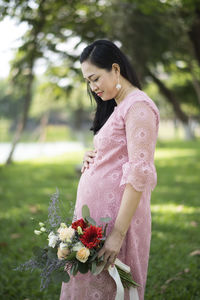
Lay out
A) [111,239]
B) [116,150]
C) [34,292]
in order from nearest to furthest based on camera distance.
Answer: [111,239]
[116,150]
[34,292]

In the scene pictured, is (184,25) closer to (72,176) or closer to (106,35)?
(106,35)

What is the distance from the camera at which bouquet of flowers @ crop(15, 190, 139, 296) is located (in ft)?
5.42

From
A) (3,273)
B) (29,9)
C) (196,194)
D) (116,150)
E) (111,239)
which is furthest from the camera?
(196,194)

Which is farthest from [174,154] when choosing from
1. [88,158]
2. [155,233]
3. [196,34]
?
[88,158]

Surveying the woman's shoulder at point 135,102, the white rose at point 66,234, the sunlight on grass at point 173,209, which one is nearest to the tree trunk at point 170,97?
the sunlight on grass at point 173,209

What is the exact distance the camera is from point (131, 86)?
6.33ft

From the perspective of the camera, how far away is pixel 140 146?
5.47 ft

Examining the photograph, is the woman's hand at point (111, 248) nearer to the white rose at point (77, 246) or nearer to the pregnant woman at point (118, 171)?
the pregnant woman at point (118, 171)

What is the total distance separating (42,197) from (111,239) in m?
5.97

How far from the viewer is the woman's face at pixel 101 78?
5.99 ft

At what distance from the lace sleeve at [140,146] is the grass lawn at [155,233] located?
2.07ft

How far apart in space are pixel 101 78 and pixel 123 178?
552 millimetres

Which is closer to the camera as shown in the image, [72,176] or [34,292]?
[34,292]

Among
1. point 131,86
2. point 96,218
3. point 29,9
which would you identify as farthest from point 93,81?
point 29,9
